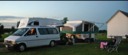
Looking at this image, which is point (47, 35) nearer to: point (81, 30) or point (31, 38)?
point (31, 38)

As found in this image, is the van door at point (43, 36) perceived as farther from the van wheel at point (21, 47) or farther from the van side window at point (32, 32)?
the van wheel at point (21, 47)

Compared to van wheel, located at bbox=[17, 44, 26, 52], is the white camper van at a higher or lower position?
higher

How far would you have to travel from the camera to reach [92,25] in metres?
29.1

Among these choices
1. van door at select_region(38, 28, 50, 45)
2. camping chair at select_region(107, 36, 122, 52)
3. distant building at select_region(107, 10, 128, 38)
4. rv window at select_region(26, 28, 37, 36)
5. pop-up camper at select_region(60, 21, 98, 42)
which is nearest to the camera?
camping chair at select_region(107, 36, 122, 52)

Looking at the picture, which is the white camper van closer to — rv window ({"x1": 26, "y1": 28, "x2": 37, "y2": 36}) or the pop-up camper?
rv window ({"x1": 26, "y1": 28, "x2": 37, "y2": 36})

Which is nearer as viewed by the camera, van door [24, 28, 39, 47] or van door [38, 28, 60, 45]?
van door [24, 28, 39, 47]

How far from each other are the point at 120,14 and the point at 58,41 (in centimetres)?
2235

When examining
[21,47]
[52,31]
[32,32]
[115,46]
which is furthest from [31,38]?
[115,46]

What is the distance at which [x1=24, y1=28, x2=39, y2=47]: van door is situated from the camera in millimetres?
16938

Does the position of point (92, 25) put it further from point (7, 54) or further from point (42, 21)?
point (7, 54)

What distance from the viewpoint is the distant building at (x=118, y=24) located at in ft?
129

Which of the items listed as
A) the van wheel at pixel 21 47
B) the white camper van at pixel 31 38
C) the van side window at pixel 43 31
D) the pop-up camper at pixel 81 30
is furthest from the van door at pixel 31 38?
the pop-up camper at pixel 81 30

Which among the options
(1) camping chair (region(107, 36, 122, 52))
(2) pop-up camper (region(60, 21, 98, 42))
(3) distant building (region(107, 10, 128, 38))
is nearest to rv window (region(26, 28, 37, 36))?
(1) camping chair (region(107, 36, 122, 52))

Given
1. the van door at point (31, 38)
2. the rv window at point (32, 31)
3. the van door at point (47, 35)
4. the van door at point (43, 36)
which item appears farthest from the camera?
the van door at point (47, 35)
